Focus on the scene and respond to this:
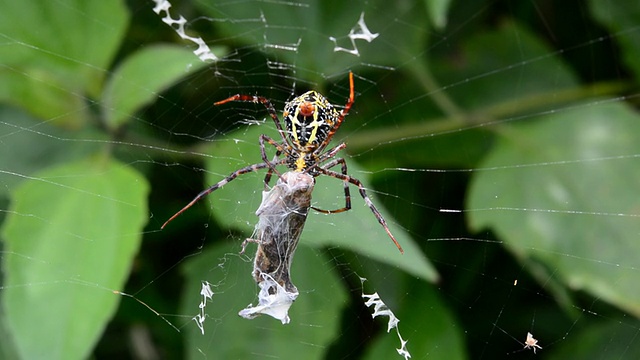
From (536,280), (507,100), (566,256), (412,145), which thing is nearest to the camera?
(566,256)

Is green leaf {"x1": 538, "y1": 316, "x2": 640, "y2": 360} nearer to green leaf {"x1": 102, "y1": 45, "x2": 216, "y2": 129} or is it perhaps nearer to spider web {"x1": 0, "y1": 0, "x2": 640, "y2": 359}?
spider web {"x1": 0, "y1": 0, "x2": 640, "y2": 359}

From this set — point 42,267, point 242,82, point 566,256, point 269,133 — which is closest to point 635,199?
point 566,256

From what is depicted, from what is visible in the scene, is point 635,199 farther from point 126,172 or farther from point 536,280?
point 126,172

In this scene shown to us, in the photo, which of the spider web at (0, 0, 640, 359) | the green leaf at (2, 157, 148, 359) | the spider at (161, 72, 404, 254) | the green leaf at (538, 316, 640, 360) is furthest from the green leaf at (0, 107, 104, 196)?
the green leaf at (538, 316, 640, 360)

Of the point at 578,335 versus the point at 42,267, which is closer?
the point at 42,267

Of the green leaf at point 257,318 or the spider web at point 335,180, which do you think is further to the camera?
the green leaf at point 257,318

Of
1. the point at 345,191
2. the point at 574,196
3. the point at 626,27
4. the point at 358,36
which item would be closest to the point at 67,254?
the point at 345,191

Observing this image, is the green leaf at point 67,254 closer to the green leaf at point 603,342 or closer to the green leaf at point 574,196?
the green leaf at point 574,196

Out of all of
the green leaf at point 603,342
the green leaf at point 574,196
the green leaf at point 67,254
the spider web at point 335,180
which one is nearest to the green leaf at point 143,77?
the spider web at point 335,180
